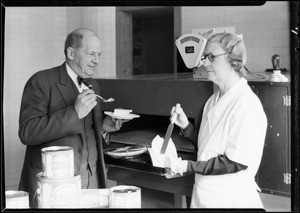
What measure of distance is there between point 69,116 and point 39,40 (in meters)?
2.35

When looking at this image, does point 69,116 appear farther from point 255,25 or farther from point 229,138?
point 255,25

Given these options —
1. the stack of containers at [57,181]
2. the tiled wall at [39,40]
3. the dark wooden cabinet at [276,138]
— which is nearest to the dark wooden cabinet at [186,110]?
the dark wooden cabinet at [276,138]

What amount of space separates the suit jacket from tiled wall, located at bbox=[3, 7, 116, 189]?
4.95ft

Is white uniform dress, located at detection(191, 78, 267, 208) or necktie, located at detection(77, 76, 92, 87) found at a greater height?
necktie, located at detection(77, 76, 92, 87)

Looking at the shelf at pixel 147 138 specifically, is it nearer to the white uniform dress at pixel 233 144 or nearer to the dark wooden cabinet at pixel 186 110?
the dark wooden cabinet at pixel 186 110

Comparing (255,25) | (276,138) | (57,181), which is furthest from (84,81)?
(255,25)

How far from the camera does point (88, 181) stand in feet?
Result: 7.11

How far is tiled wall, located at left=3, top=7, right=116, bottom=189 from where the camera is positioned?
3.73 meters

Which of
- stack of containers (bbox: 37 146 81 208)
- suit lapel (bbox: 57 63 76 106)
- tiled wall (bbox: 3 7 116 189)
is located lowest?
stack of containers (bbox: 37 146 81 208)

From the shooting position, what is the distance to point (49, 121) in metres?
1.88

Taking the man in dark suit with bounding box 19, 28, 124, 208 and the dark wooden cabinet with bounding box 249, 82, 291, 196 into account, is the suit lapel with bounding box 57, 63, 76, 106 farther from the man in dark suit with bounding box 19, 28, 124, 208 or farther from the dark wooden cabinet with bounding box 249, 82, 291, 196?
the dark wooden cabinet with bounding box 249, 82, 291, 196

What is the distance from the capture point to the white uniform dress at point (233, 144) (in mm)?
1625

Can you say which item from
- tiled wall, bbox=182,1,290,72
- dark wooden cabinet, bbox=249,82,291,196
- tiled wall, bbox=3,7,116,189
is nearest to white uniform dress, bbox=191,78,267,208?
dark wooden cabinet, bbox=249,82,291,196

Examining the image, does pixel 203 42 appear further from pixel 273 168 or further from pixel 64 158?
pixel 64 158
